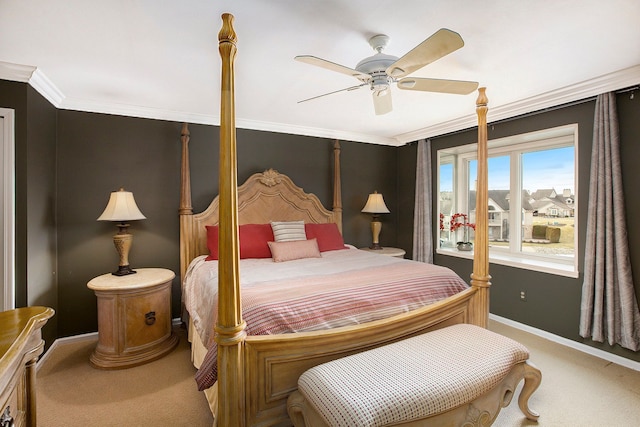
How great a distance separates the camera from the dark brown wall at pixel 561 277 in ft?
8.37

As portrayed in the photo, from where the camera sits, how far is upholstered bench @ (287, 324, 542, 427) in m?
1.27

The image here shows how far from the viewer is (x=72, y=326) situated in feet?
9.82

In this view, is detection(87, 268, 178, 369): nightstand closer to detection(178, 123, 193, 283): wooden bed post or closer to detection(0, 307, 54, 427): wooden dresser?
detection(178, 123, 193, 283): wooden bed post

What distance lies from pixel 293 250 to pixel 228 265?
5.72ft

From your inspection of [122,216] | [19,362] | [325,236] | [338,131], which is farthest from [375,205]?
[19,362]

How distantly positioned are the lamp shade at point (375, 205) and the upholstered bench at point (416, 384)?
8.35ft

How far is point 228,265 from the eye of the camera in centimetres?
137

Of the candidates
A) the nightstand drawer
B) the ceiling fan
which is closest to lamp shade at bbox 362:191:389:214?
the ceiling fan

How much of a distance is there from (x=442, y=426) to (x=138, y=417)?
5.86ft

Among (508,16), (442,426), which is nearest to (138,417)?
(442,426)

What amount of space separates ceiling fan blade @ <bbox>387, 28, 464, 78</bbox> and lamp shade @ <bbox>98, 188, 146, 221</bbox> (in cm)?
248

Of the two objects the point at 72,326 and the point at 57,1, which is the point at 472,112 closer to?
the point at 57,1

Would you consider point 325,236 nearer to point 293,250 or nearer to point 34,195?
point 293,250

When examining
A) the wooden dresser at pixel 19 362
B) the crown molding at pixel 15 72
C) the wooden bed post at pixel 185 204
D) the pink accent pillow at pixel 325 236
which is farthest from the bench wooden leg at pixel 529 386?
the crown molding at pixel 15 72
